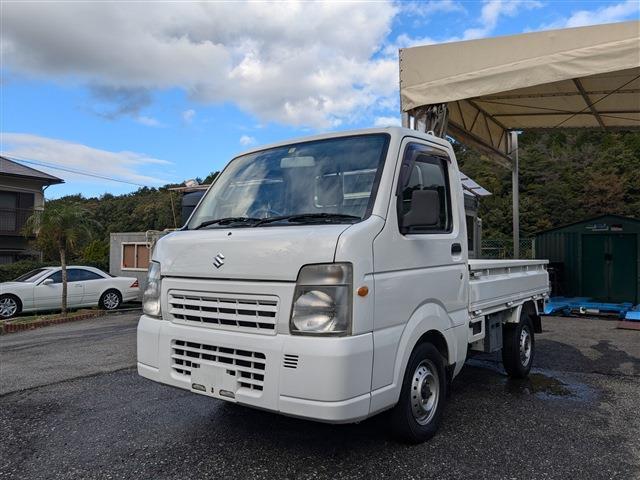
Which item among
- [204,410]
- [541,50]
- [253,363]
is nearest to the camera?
[253,363]

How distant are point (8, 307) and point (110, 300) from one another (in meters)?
2.55

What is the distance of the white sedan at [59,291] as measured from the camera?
40.9 feet

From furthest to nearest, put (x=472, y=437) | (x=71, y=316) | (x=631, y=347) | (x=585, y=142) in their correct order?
(x=585, y=142) < (x=71, y=316) < (x=631, y=347) < (x=472, y=437)

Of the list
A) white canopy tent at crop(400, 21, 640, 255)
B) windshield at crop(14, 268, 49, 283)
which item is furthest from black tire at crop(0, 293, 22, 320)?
white canopy tent at crop(400, 21, 640, 255)

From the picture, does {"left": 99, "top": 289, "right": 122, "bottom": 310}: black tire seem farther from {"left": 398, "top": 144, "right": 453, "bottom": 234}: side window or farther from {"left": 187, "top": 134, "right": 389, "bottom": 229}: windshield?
{"left": 398, "top": 144, "right": 453, "bottom": 234}: side window

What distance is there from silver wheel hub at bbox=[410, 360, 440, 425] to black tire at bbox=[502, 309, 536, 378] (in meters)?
2.14

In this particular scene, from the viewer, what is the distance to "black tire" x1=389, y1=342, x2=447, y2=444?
337cm

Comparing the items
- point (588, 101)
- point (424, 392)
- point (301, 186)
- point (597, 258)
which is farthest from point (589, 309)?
point (301, 186)

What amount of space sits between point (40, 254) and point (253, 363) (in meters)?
25.7

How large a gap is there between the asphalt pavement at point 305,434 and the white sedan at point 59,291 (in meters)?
7.23

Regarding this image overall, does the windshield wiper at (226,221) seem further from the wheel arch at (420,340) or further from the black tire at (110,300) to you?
the black tire at (110,300)

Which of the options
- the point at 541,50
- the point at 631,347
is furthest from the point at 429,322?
the point at 631,347

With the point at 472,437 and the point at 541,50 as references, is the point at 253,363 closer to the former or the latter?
the point at 472,437

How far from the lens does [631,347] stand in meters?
7.71
